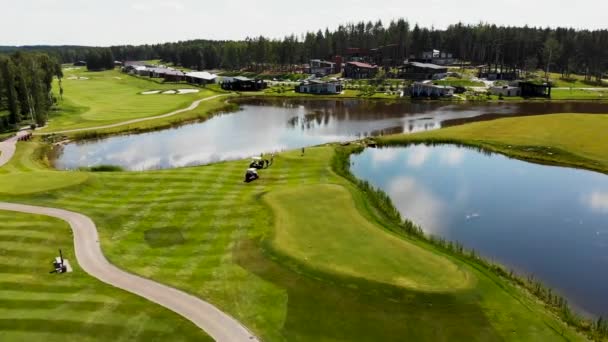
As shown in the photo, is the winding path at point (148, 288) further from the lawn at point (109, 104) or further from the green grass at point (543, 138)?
the lawn at point (109, 104)

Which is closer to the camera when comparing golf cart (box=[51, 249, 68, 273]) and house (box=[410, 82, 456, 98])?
golf cart (box=[51, 249, 68, 273])

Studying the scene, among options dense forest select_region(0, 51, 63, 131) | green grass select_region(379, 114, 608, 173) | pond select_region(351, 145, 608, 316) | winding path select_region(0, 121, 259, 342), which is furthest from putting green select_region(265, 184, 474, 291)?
dense forest select_region(0, 51, 63, 131)

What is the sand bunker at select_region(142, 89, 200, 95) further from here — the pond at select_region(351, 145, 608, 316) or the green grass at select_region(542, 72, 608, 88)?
the green grass at select_region(542, 72, 608, 88)

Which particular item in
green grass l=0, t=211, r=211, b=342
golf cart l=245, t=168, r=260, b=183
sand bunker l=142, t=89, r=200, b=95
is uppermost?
sand bunker l=142, t=89, r=200, b=95

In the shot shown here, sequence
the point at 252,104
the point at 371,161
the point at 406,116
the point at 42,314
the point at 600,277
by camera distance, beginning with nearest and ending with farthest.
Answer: the point at 42,314
the point at 600,277
the point at 371,161
the point at 406,116
the point at 252,104

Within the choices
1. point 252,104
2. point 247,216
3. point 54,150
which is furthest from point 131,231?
point 252,104

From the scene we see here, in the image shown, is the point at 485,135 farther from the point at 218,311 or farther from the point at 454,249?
the point at 218,311

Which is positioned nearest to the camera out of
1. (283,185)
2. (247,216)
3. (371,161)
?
(247,216)
